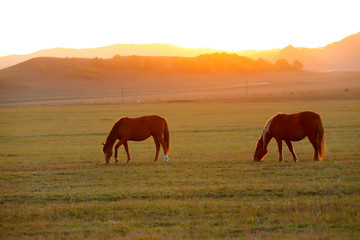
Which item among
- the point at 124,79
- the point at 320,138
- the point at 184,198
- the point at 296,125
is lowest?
the point at 184,198

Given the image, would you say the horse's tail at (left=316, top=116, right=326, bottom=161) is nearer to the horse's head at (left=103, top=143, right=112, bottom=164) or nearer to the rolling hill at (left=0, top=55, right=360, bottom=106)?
the horse's head at (left=103, top=143, right=112, bottom=164)

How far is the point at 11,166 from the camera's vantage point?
44.9ft

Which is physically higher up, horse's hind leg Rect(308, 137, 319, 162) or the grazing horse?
the grazing horse

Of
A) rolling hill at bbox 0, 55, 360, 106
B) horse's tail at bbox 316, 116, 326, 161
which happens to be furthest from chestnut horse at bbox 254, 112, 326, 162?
rolling hill at bbox 0, 55, 360, 106

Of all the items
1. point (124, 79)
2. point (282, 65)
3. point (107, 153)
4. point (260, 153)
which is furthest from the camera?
point (282, 65)

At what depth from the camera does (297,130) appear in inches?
500

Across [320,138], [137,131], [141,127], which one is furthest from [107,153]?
[320,138]

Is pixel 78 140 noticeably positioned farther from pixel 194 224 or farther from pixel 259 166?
pixel 194 224

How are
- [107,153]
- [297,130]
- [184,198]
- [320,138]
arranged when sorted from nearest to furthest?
[184,198], [320,138], [297,130], [107,153]

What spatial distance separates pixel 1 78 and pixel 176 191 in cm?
12515

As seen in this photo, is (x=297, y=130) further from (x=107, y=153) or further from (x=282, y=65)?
(x=282, y=65)

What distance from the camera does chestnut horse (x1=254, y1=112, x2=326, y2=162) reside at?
40.9ft

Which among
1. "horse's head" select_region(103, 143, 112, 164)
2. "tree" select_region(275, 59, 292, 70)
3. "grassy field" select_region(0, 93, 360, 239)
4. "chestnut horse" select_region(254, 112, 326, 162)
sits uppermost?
"tree" select_region(275, 59, 292, 70)

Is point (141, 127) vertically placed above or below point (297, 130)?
above
